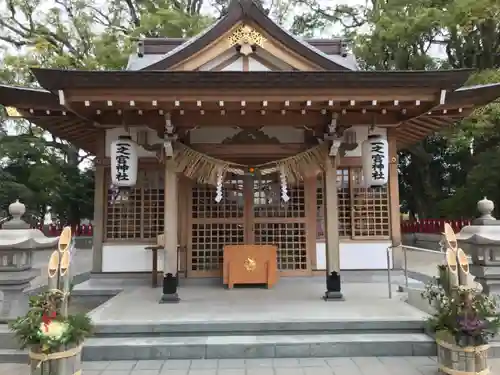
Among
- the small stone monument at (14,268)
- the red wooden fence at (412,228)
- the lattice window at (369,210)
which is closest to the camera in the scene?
the small stone monument at (14,268)

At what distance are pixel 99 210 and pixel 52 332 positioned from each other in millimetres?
4796

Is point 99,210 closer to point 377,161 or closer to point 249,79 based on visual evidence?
point 249,79

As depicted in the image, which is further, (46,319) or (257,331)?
(257,331)

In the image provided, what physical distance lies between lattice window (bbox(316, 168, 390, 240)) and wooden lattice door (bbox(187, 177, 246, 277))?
173cm

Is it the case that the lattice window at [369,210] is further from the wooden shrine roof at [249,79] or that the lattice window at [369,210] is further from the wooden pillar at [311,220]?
the wooden shrine roof at [249,79]

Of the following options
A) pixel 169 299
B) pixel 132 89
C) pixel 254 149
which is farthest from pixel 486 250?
pixel 132 89

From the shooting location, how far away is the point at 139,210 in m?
8.09

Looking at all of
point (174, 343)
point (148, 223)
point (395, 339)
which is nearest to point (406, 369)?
point (395, 339)

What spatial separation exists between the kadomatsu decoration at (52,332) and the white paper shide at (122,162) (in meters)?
2.85

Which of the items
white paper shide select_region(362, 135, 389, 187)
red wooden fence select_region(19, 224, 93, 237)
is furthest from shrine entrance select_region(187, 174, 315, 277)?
red wooden fence select_region(19, 224, 93, 237)

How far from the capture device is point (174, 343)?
4574 mm

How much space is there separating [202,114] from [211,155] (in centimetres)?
98

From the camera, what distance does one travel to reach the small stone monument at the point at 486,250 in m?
4.62

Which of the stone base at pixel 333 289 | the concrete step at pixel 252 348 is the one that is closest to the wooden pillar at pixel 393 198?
the stone base at pixel 333 289
